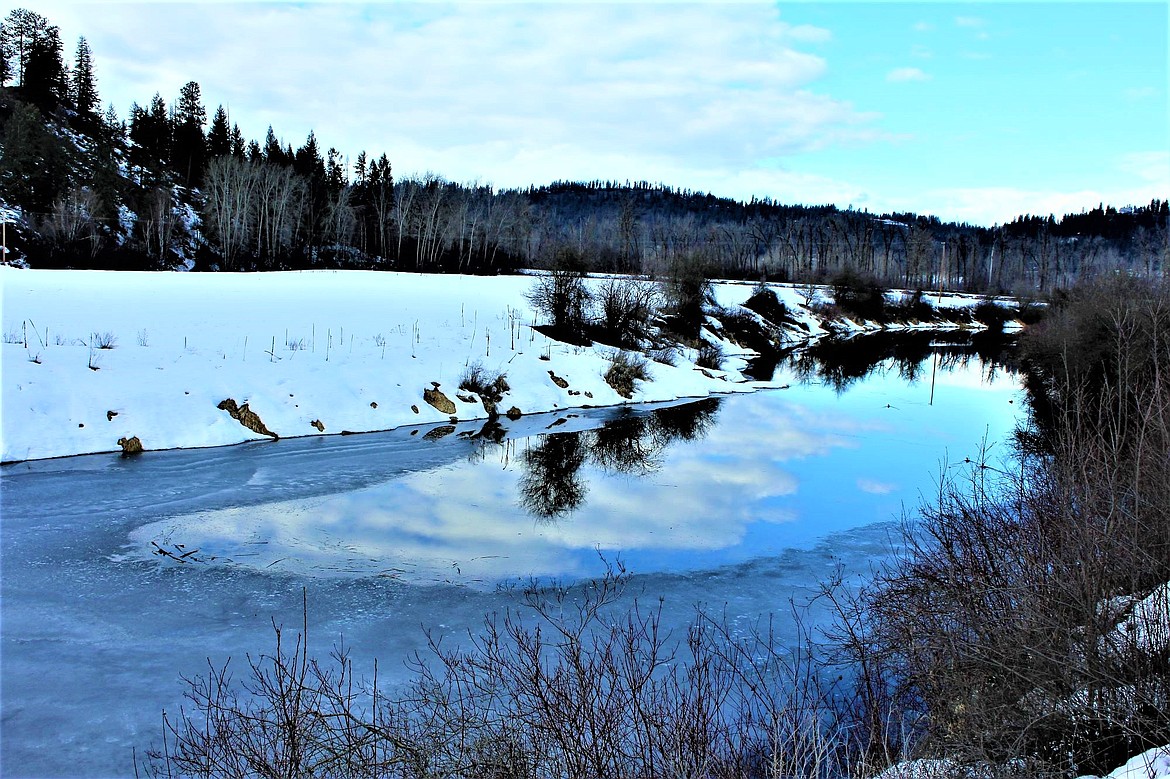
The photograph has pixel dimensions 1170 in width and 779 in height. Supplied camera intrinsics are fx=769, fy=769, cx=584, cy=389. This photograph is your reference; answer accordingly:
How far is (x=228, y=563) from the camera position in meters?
10.1

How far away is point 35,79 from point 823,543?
309ft

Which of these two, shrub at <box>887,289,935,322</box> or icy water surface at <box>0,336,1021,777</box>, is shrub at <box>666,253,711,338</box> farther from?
shrub at <box>887,289,935,322</box>

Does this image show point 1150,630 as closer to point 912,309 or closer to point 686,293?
point 686,293

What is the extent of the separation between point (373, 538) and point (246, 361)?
11481 millimetres

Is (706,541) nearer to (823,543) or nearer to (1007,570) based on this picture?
(823,543)

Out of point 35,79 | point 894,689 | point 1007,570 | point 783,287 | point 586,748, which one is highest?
point 35,79

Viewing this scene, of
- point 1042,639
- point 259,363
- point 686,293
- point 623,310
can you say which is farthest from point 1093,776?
point 686,293

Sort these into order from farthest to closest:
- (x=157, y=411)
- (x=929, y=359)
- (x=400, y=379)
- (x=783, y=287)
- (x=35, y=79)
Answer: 1. (x=35, y=79)
2. (x=783, y=287)
3. (x=929, y=359)
4. (x=400, y=379)
5. (x=157, y=411)

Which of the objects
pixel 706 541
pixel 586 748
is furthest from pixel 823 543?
pixel 586 748

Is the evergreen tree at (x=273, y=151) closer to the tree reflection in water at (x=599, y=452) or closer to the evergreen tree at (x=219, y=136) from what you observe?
the evergreen tree at (x=219, y=136)

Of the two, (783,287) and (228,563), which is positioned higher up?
(783,287)

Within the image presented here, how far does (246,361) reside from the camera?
20.8 metres

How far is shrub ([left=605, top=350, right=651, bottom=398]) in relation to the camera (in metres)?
27.3

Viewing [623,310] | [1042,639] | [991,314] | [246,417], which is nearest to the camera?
[1042,639]
